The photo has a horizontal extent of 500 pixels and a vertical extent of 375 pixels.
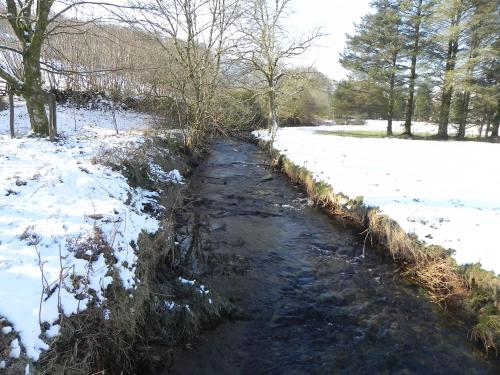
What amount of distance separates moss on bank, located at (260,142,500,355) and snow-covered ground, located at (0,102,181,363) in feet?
15.5

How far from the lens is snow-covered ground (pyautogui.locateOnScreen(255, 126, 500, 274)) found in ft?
20.1

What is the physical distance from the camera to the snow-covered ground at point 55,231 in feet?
11.1

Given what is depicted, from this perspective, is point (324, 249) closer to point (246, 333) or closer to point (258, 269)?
point (258, 269)

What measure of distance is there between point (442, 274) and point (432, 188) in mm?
3620

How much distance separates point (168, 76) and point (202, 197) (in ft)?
25.8

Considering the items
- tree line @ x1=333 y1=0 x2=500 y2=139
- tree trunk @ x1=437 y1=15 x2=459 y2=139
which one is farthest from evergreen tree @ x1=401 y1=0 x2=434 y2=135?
tree trunk @ x1=437 y1=15 x2=459 y2=139

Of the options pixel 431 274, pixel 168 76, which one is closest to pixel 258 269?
pixel 431 274

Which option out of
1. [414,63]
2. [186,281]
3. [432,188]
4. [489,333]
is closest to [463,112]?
[414,63]

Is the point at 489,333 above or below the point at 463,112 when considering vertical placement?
below

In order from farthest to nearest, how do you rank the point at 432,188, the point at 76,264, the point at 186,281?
the point at 432,188 → the point at 186,281 → the point at 76,264

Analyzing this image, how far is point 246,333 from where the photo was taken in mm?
4797

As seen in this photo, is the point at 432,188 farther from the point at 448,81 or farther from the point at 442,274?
the point at 448,81

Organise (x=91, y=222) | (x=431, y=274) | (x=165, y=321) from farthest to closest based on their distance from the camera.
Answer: (x=431, y=274)
(x=91, y=222)
(x=165, y=321)

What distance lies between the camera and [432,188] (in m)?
8.74
